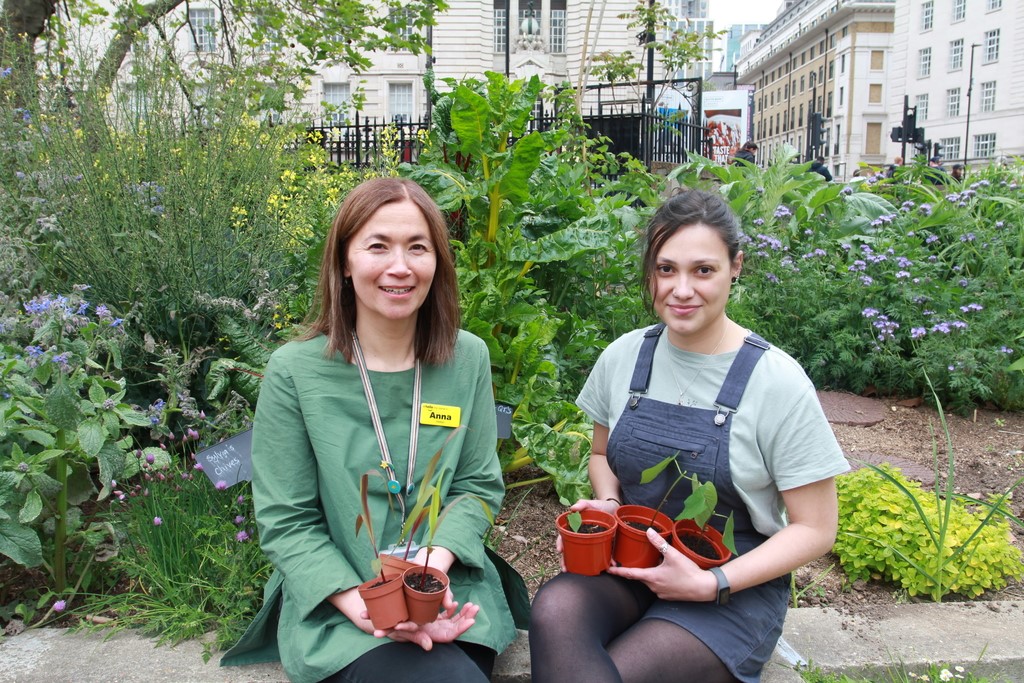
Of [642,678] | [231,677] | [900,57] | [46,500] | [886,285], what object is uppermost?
[900,57]

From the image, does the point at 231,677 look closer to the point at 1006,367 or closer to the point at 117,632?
the point at 117,632

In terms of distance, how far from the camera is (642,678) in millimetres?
1646

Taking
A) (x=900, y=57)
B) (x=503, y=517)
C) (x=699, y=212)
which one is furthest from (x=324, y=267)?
(x=900, y=57)

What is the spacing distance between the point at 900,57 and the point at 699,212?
63954 mm

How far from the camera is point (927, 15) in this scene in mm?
53094

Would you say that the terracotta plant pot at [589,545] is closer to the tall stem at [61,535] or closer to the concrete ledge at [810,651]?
the concrete ledge at [810,651]

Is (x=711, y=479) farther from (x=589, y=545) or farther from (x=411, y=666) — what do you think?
(x=411, y=666)

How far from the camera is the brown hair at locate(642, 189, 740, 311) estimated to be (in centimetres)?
184

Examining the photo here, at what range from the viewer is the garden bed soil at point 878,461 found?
2.58 m

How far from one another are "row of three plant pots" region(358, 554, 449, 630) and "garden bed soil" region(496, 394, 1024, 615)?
93cm

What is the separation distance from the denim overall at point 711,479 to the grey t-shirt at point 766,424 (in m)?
0.02

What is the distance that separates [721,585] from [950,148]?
196 ft

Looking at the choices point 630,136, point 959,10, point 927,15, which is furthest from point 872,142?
point 630,136

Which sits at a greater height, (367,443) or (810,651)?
(367,443)
